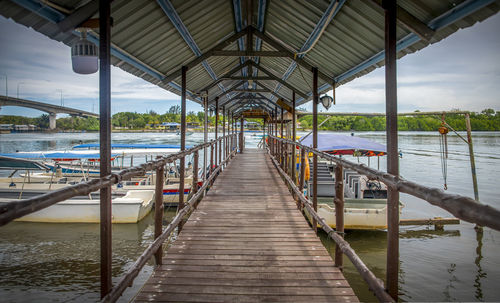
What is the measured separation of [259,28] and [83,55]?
3.76 metres

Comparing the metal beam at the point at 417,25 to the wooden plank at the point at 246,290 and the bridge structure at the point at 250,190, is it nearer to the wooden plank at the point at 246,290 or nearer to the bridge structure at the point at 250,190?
the bridge structure at the point at 250,190

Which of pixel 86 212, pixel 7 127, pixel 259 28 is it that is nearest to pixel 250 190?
pixel 259 28

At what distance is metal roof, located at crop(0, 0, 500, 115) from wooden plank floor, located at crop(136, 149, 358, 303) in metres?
2.38

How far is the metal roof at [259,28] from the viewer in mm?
2650

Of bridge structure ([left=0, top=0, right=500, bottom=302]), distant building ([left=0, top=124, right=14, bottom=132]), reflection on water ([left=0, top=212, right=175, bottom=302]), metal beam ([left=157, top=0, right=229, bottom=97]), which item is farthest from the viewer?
distant building ([left=0, top=124, right=14, bottom=132])

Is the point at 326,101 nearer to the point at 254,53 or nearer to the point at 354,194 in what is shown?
the point at 254,53

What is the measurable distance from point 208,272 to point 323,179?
1081 centimetres

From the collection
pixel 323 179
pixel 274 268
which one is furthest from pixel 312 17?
pixel 323 179

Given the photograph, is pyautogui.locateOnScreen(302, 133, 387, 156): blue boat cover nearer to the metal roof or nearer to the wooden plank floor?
the metal roof

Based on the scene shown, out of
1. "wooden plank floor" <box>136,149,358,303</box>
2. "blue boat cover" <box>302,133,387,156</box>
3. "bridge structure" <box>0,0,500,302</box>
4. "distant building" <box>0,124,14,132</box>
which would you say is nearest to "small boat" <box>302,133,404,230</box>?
"blue boat cover" <box>302,133,387,156</box>

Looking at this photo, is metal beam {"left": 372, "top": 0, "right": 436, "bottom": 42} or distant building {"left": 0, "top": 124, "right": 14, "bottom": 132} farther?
distant building {"left": 0, "top": 124, "right": 14, "bottom": 132}

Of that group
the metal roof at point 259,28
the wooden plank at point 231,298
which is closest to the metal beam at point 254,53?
the metal roof at point 259,28

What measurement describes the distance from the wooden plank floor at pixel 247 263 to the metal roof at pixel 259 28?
2.38m

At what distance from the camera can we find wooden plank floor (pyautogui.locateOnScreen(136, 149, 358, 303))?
2389mm
